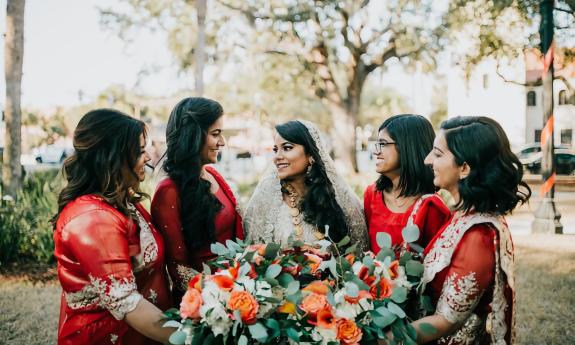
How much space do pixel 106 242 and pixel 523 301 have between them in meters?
5.71

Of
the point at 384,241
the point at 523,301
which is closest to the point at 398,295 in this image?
the point at 384,241

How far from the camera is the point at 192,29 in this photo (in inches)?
815

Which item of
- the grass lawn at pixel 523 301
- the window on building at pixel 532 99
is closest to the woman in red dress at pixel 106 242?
the grass lawn at pixel 523 301

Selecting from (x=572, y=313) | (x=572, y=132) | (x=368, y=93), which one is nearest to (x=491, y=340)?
(x=572, y=313)

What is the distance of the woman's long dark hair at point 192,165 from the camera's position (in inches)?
122

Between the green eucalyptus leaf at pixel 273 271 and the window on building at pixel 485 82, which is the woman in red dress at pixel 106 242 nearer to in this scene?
the green eucalyptus leaf at pixel 273 271

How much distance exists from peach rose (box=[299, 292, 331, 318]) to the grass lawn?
4.08 meters

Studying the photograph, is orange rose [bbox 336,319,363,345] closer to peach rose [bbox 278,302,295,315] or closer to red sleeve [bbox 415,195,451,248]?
peach rose [bbox 278,302,295,315]

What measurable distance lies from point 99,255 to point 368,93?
249ft

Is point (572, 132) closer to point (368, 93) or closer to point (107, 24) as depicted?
point (107, 24)

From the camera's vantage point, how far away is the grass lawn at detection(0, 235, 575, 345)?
543cm

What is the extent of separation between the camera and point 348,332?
1947mm

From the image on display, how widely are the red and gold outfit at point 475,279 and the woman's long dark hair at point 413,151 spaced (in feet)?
3.04

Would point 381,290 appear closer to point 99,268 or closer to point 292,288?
point 292,288
